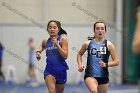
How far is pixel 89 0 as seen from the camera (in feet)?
47.0

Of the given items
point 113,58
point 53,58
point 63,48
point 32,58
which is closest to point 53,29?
point 63,48

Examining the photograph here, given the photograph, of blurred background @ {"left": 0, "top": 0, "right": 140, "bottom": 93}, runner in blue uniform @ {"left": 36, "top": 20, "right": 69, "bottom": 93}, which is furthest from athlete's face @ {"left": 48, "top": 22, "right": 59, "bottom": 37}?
blurred background @ {"left": 0, "top": 0, "right": 140, "bottom": 93}

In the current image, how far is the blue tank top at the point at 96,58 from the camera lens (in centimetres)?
680

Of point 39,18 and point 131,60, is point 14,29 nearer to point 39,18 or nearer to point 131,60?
point 39,18

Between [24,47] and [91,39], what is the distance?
9260 mm

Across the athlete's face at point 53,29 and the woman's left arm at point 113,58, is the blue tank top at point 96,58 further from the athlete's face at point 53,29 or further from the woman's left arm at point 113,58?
the athlete's face at point 53,29

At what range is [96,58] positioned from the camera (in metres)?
6.80

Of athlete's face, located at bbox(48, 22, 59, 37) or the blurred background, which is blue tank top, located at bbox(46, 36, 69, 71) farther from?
the blurred background

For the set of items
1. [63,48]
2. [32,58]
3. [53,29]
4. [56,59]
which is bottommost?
[32,58]

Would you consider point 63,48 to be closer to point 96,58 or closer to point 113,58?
point 96,58

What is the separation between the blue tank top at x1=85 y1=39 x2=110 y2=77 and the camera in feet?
22.3

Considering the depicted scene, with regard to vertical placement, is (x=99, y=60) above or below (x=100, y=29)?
below

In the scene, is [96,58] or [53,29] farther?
[53,29]

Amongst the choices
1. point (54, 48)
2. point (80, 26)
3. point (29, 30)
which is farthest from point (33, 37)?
point (54, 48)
